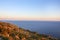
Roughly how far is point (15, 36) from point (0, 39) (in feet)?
8.04

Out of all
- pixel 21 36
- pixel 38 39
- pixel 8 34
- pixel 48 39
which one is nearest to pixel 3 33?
pixel 8 34

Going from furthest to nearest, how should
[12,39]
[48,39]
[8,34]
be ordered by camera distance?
[48,39]
[8,34]
[12,39]

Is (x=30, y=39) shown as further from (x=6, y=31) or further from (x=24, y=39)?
(x=6, y=31)

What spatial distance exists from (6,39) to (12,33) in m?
2.43

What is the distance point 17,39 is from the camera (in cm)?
1670

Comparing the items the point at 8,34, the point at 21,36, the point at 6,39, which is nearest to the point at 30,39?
the point at 21,36

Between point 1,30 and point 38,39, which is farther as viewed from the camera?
point 38,39

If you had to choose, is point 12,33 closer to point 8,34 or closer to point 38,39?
point 8,34

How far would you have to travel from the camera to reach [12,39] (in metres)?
16.2

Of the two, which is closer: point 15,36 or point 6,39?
point 6,39

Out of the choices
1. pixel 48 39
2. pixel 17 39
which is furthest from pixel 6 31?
pixel 48 39

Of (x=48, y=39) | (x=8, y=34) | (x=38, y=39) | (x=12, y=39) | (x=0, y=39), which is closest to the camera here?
(x=0, y=39)

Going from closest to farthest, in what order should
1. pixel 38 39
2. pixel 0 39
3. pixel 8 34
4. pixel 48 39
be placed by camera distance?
pixel 0 39 → pixel 8 34 → pixel 38 39 → pixel 48 39

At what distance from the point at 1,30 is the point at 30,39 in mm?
2808
